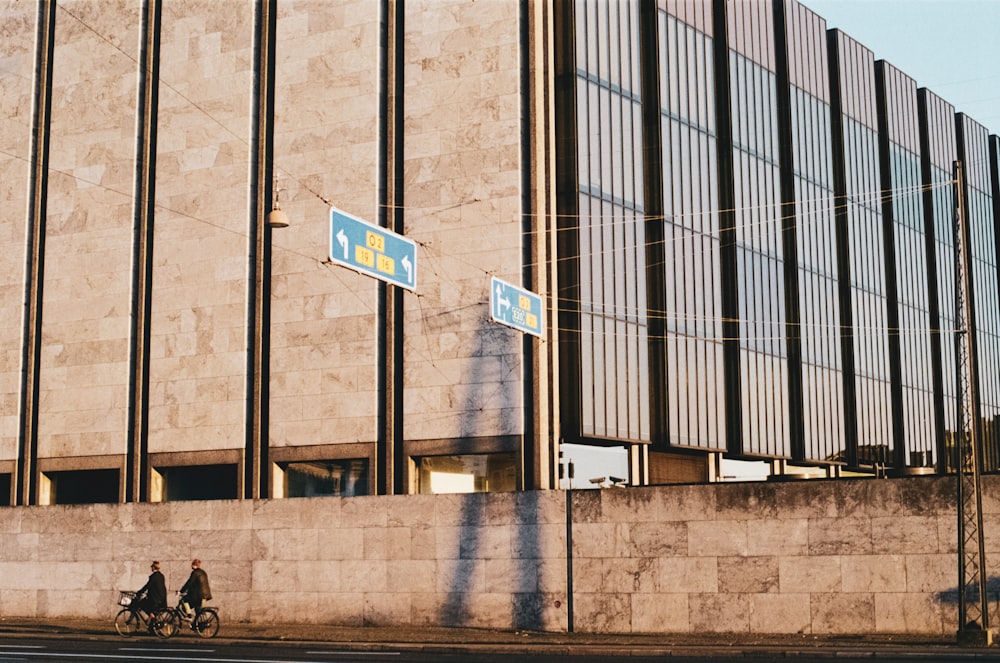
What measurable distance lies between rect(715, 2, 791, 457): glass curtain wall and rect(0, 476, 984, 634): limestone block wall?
1113 cm

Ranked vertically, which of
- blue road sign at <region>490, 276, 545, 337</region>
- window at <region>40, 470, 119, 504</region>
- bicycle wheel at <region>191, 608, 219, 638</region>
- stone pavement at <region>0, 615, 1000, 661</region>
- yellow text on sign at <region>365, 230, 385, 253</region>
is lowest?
stone pavement at <region>0, 615, 1000, 661</region>

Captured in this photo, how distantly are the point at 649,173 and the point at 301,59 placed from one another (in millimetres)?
10559

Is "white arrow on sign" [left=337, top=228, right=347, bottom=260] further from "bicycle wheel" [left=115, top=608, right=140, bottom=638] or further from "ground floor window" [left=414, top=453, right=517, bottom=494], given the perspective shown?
"bicycle wheel" [left=115, top=608, right=140, bottom=638]

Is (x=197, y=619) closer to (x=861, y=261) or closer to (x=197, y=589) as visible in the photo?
(x=197, y=589)

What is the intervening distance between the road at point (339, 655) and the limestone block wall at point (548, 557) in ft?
12.9

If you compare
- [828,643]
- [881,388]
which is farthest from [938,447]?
[828,643]

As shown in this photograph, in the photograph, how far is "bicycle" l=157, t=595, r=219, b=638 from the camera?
3101 cm

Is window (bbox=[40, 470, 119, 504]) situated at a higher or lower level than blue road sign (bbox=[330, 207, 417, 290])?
lower

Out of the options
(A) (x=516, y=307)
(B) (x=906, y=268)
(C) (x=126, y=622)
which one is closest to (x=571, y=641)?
(A) (x=516, y=307)

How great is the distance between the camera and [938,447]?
5344 centimetres

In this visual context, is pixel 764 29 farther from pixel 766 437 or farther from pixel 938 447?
pixel 938 447

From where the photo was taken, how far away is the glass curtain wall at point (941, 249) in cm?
5428

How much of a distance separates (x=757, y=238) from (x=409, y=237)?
13.7 meters

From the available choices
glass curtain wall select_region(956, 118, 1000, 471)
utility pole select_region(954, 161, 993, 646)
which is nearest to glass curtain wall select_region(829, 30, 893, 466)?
glass curtain wall select_region(956, 118, 1000, 471)
